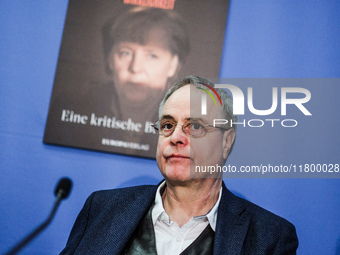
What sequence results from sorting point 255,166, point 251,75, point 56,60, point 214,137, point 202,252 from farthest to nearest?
point 56,60 → point 251,75 → point 255,166 → point 214,137 → point 202,252

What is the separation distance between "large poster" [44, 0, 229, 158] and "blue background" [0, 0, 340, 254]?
0.08 m

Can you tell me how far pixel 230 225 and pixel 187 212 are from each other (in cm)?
20

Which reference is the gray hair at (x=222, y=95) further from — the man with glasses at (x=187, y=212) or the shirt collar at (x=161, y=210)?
the shirt collar at (x=161, y=210)

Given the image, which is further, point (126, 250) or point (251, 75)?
point (251, 75)

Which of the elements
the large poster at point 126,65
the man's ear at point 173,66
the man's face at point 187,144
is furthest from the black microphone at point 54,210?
the man's ear at point 173,66

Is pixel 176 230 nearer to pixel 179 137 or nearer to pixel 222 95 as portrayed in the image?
pixel 179 137

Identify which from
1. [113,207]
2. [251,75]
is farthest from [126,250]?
[251,75]

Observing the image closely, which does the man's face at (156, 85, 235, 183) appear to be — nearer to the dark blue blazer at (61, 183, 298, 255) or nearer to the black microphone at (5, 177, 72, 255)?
the dark blue blazer at (61, 183, 298, 255)

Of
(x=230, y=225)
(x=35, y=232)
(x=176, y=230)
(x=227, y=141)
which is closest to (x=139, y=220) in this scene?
(x=176, y=230)

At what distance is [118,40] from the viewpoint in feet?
6.64

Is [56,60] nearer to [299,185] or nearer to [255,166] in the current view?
[255,166]

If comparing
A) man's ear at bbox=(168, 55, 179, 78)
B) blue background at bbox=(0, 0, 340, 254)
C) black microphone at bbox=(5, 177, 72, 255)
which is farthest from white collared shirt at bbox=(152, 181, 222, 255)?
man's ear at bbox=(168, 55, 179, 78)

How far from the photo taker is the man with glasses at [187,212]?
1406 millimetres

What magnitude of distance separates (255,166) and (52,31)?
1443 mm
